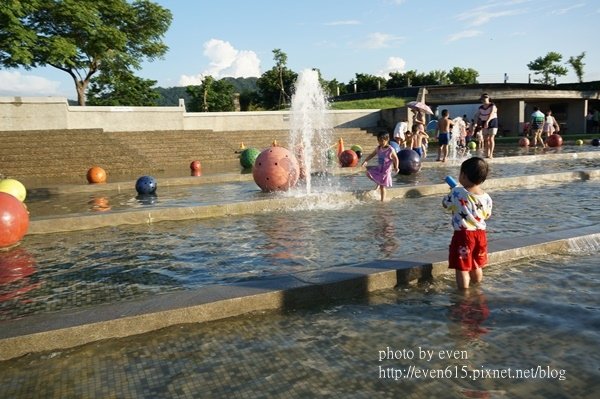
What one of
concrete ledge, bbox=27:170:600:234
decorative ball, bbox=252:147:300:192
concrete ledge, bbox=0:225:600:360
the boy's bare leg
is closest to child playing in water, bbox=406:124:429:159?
concrete ledge, bbox=27:170:600:234

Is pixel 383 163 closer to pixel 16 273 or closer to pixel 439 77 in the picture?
pixel 16 273

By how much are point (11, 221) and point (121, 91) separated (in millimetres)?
55124

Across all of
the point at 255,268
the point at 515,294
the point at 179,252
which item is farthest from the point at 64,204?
the point at 515,294

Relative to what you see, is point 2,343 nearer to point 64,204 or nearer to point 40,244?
point 40,244

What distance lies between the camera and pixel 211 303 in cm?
417

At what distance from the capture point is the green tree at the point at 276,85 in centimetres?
7194

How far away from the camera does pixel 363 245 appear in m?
6.59

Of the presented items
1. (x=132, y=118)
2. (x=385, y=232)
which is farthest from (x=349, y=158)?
(x=132, y=118)

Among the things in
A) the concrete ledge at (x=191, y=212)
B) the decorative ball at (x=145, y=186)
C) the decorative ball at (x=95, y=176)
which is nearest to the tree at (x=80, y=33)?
the decorative ball at (x=95, y=176)

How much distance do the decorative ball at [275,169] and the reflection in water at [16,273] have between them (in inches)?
219

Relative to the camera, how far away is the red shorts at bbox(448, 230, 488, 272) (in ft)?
15.6

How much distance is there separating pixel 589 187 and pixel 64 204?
1281cm

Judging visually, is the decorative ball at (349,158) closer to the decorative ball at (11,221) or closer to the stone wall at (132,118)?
the decorative ball at (11,221)

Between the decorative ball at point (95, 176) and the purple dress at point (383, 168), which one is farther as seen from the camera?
the decorative ball at point (95, 176)
